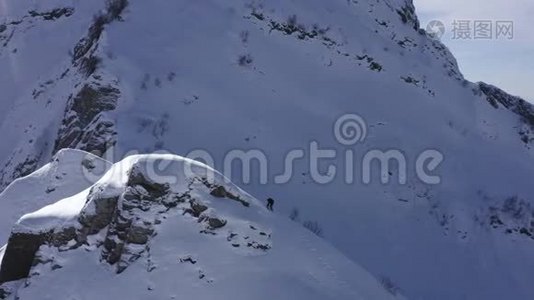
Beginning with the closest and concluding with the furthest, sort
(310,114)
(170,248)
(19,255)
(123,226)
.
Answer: (170,248) < (123,226) < (19,255) < (310,114)

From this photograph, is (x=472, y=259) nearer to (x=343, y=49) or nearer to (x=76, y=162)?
(x=343, y=49)

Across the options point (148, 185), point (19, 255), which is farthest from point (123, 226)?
point (19, 255)

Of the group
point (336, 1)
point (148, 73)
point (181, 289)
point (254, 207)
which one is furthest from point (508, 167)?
point (181, 289)

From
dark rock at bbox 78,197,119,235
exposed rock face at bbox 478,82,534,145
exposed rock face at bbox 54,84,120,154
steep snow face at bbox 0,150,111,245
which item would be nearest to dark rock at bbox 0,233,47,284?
dark rock at bbox 78,197,119,235

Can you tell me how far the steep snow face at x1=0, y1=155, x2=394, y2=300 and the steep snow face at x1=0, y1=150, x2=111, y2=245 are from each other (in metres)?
2.47

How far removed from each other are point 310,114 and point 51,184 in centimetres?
1020

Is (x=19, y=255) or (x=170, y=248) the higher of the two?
(x=170, y=248)

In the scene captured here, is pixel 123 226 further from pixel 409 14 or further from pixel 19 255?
pixel 409 14

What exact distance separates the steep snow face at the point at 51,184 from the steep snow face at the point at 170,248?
2465 mm

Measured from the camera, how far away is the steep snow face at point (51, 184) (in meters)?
13.5

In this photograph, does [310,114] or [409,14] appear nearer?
[310,114]

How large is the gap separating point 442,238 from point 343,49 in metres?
8.76

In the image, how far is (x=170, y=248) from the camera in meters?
9.95

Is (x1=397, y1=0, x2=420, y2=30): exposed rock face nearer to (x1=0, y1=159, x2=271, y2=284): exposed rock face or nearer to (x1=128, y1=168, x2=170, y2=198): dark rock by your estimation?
(x1=0, y1=159, x2=271, y2=284): exposed rock face
